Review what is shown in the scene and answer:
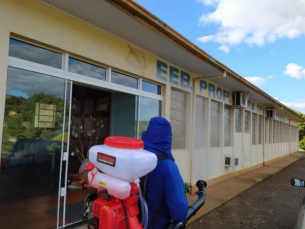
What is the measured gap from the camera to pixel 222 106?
8281mm

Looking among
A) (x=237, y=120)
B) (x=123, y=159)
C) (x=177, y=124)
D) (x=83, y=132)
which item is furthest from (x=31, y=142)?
(x=237, y=120)

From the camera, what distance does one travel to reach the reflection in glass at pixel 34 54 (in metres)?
2.97

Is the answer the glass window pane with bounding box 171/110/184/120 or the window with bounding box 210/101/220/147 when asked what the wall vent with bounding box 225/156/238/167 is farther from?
the glass window pane with bounding box 171/110/184/120

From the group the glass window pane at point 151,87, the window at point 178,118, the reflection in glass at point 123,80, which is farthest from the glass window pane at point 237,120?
the reflection in glass at point 123,80

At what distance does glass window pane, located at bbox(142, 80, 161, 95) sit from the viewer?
200 inches

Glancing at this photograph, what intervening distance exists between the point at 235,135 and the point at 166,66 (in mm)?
5100

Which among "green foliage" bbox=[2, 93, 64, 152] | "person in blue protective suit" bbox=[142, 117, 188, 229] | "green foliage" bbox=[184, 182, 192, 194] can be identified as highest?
"green foliage" bbox=[2, 93, 64, 152]

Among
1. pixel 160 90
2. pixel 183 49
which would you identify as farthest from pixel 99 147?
pixel 160 90

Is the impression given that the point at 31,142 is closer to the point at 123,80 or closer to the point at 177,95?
the point at 123,80

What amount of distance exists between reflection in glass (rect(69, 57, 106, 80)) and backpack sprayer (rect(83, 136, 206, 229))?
2319 mm

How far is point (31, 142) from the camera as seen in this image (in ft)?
10.6

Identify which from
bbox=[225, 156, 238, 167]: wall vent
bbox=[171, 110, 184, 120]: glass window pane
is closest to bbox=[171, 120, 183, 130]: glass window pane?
bbox=[171, 110, 184, 120]: glass window pane

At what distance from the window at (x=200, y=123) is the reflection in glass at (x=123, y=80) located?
2.70 m

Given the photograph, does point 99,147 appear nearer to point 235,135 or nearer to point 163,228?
point 163,228
